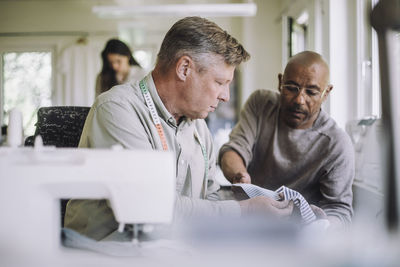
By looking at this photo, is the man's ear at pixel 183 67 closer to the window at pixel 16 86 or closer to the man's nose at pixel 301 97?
the man's nose at pixel 301 97

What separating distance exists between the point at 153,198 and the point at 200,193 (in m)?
0.74

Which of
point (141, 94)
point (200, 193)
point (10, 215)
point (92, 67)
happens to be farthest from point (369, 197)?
point (92, 67)

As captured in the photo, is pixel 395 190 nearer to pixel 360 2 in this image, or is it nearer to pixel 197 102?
pixel 197 102

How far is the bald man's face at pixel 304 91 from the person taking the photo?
5.82 ft

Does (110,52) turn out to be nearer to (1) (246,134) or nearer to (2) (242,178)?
(1) (246,134)

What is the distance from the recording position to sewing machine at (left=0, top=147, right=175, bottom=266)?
85 cm

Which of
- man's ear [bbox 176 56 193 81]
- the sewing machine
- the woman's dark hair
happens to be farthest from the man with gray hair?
the woman's dark hair

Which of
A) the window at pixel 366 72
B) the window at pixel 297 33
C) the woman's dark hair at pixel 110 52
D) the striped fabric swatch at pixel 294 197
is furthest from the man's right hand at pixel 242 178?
the window at pixel 297 33

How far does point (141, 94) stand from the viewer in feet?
4.57

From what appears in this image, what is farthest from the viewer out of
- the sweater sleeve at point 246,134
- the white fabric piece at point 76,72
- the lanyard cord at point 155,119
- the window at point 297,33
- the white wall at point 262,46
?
the white fabric piece at point 76,72

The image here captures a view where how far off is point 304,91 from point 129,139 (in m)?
0.91

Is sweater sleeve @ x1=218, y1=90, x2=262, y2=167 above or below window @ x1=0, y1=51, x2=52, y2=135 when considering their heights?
below

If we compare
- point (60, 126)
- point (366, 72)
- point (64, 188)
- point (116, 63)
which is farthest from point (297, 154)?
point (116, 63)

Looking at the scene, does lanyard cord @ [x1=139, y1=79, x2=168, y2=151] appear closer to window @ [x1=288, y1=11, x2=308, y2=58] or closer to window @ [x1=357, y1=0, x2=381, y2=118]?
window @ [x1=357, y1=0, x2=381, y2=118]
